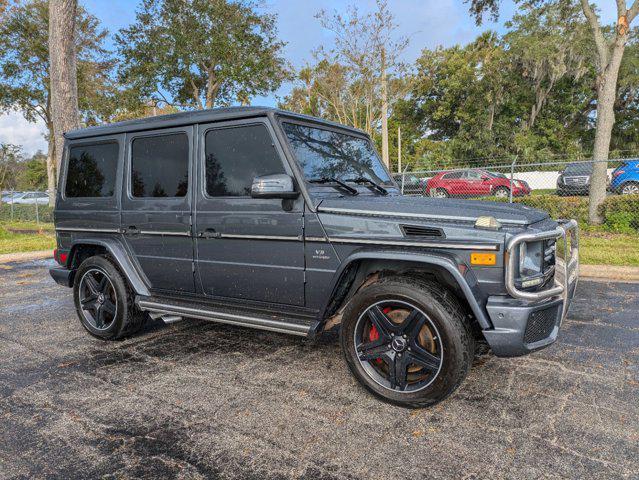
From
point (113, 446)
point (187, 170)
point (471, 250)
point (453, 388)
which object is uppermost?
point (187, 170)

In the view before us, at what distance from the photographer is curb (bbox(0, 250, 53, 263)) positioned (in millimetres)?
10234

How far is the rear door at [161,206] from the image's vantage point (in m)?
3.85

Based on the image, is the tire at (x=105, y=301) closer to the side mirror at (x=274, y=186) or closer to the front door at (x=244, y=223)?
the front door at (x=244, y=223)

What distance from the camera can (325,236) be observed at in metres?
3.17

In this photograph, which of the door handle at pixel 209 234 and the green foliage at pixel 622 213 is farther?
the green foliage at pixel 622 213

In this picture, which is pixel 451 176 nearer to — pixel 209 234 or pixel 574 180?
pixel 574 180

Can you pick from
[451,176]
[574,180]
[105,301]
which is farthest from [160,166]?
[574,180]

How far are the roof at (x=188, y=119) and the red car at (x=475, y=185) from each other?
36.9ft

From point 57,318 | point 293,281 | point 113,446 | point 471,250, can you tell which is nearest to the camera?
point 113,446

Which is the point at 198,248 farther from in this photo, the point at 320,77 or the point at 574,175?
the point at 320,77

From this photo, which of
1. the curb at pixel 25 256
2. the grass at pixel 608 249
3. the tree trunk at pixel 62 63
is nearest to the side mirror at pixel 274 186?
the grass at pixel 608 249

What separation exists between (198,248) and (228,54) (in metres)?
17.7

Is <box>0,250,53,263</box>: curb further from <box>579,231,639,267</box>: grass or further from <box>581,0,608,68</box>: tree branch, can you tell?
<box>581,0,608,68</box>: tree branch

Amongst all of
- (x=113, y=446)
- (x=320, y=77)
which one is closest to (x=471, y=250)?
(x=113, y=446)
